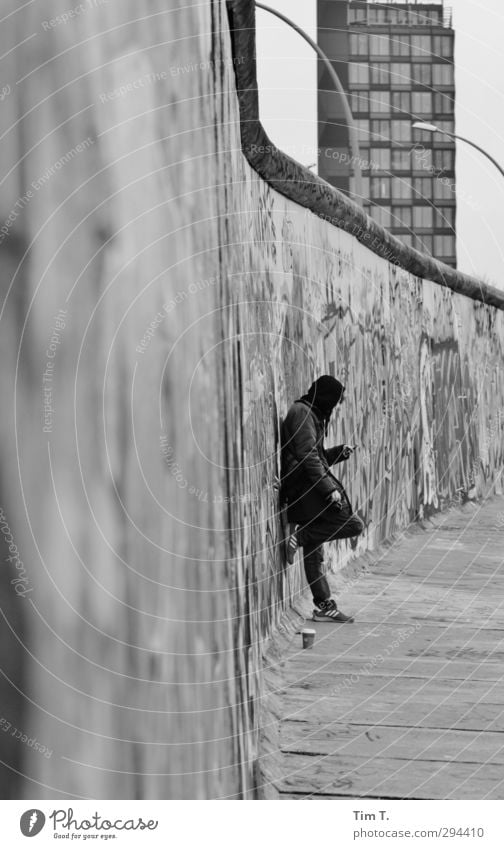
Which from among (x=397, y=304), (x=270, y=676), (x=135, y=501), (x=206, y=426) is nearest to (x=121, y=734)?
(x=135, y=501)

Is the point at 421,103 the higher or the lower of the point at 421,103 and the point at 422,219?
the higher

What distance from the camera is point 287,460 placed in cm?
582

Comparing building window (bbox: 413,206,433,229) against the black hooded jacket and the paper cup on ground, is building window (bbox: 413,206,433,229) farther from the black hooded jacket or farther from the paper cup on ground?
the paper cup on ground

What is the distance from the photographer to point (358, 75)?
93.4m

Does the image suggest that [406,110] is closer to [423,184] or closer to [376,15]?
[423,184]

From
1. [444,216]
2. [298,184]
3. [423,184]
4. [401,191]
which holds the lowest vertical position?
[298,184]

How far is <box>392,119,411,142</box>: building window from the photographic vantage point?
96375 mm

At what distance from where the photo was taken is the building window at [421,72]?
92.9 meters

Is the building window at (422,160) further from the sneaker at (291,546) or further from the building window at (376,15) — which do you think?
the sneaker at (291,546)

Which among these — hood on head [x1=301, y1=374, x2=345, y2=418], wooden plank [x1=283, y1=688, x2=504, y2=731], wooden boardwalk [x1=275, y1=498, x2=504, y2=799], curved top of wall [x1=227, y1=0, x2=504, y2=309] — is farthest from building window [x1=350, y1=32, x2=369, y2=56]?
wooden plank [x1=283, y1=688, x2=504, y2=731]

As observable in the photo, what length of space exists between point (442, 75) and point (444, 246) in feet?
48.6

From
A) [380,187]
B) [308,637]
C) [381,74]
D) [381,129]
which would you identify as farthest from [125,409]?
[381,74]

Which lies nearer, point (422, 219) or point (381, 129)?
point (422, 219)

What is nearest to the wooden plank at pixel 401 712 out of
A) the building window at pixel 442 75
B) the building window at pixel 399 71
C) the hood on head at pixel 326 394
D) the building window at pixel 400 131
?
the hood on head at pixel 326 394
